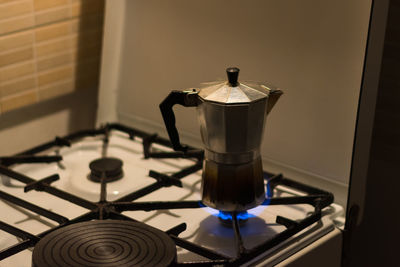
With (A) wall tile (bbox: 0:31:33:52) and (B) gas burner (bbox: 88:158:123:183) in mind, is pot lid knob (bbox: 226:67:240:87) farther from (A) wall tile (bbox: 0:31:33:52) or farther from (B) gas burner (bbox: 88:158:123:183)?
(A) wall tile (bbox: 0:31:33:52)

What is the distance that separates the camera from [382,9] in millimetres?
871

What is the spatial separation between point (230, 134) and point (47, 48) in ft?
1.65

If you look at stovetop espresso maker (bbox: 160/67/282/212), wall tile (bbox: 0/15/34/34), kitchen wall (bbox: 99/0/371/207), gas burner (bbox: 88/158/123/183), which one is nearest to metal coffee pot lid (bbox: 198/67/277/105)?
stovetop espresso maker (bbox: 160/67/282/212)

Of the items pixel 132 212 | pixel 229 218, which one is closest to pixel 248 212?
pixel 229 218

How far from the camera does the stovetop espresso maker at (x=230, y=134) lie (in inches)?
32.6

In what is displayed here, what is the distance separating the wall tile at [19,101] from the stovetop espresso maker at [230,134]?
0.40m

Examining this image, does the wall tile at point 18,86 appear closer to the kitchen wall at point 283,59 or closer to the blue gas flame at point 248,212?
the kitchen wall at point 283,59

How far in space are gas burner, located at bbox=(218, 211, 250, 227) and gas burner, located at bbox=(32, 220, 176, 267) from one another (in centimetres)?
13

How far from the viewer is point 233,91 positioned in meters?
0.84

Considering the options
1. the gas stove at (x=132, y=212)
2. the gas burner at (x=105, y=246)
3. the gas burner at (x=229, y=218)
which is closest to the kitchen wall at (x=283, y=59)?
the gas stove at (x=132, y=212)

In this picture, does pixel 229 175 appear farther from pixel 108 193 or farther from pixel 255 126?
pixel 108 193

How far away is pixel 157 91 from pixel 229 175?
1.29 feet

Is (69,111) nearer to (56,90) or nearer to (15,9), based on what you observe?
(56,90)

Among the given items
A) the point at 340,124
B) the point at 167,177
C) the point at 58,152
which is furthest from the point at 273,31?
the point at 58,152
